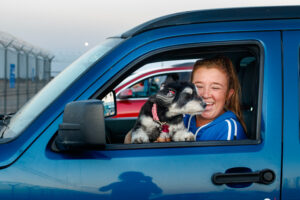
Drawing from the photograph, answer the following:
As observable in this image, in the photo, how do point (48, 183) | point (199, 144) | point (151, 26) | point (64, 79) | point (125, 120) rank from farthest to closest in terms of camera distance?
point (125, 120) < point (64, 79) < point (151, 26) < point (199, 144) < point (48, 183)

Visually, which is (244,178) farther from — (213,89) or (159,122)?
(213,89)

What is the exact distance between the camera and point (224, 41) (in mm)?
2078

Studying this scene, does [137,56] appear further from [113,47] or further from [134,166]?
[134,166]

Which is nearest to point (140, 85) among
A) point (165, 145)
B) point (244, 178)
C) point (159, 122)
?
point (159, 122)

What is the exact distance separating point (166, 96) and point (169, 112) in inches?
4.4

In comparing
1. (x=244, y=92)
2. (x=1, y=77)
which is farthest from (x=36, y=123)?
(x=1, y=77)

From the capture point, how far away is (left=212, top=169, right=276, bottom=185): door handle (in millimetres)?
1857

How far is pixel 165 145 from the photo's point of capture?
1.95m

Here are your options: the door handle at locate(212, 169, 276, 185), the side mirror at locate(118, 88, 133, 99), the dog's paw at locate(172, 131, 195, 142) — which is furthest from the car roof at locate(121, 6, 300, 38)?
the side mirror at locate(118, 88, 133, 99)

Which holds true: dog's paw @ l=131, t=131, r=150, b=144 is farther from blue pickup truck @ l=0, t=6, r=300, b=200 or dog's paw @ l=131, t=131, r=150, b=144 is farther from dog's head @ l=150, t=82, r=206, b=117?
blue pickup truck @ l=0, t=6, r=300, b=200

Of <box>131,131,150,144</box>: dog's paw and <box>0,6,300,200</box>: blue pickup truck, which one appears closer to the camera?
<box>0,6,300,200</box>: blue pickup truck

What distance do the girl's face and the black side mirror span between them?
41.7 inches

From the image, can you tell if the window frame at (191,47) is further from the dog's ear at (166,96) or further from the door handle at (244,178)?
the dog's ear at (166,96)

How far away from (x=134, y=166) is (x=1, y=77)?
1194 cm
